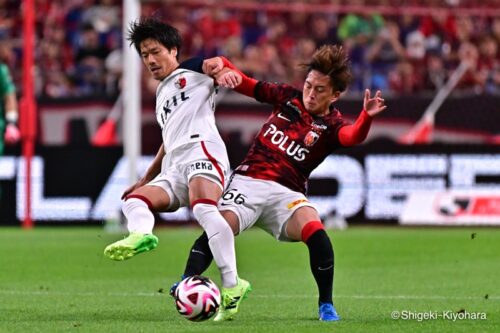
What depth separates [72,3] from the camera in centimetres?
2153

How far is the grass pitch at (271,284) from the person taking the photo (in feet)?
26.1

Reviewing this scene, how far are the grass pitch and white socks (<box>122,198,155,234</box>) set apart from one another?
2.02 feet

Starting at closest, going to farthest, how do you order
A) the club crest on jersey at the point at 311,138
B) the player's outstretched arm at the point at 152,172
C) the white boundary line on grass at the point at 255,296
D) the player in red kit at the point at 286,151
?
the player in red kit at the point at 286,151, the club crest on jersey at the point at 311,138, the player's outstretched arm at the point at 152,172, the white boundary line on grass at the point at 255,296

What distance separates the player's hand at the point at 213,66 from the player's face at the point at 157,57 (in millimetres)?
263

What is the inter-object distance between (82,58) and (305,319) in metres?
13.1

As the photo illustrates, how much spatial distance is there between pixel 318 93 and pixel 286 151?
469 mm

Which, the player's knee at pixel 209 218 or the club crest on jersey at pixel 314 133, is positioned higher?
the club crest on jersey at pixel 314 133

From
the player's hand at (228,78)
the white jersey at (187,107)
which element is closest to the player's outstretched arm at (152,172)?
the white jersey at (187,107)

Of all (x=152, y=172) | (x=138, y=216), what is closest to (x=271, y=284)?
(x=152, y=172)

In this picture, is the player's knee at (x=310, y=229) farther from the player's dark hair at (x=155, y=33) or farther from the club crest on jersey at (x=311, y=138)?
the player's dark hair at (x=155, y=33)

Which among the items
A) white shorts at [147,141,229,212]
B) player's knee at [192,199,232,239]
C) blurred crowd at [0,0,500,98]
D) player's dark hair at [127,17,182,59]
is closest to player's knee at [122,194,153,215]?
white shorts at [147,141,229,212]

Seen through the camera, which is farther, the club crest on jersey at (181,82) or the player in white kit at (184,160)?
the club crest on jersey at (181,82)

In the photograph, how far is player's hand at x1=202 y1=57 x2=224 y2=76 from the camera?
858 cm

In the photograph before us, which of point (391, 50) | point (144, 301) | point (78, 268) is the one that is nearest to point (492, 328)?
point (144, 301)
